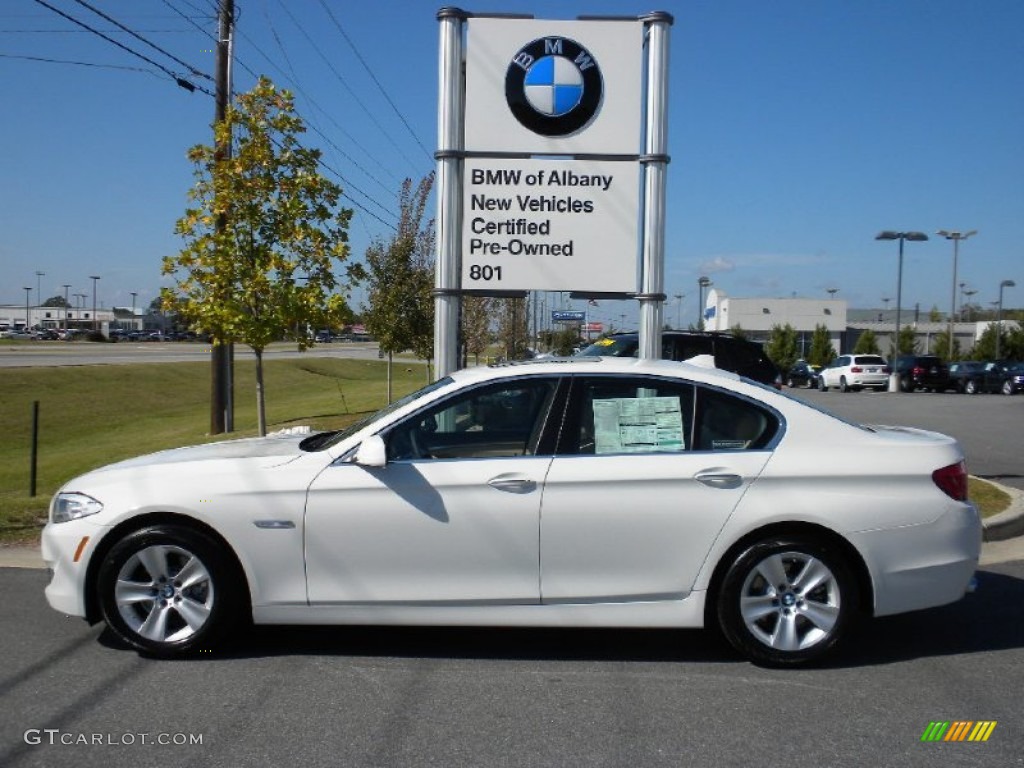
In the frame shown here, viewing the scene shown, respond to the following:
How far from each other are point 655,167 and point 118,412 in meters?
25.4

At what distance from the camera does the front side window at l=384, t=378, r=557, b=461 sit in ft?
17.5

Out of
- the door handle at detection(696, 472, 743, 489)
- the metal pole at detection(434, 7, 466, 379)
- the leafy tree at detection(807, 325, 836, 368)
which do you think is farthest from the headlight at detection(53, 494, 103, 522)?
the leafy tree at detection(807, 325, 836, 368)

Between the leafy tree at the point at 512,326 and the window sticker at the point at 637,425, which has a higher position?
the leafy tree at the point at 512,326

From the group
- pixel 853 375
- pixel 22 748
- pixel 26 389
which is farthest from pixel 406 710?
pixel 853 375

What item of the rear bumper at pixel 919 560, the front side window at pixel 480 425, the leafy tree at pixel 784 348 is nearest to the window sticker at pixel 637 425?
the front side window at pixel 480 425

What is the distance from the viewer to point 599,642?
227 inches

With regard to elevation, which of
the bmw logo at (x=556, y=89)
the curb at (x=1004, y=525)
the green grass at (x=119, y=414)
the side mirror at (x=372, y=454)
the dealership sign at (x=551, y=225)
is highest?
the bmw logo at (x=556, y=89)

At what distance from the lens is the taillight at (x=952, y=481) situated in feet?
17.3

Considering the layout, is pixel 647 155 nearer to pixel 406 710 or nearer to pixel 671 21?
pixel 671 21

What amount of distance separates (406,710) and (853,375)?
4018cm

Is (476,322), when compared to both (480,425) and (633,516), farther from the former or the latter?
(633,516)

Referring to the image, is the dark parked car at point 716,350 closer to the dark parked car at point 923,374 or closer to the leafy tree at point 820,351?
the dark parked car at point 923,374

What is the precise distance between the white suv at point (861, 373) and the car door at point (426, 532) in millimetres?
39236

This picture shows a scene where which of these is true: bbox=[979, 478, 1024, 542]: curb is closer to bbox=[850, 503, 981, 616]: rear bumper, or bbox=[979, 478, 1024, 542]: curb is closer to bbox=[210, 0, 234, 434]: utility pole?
bbox=[850, 503, 981, 616]: rear bumper
